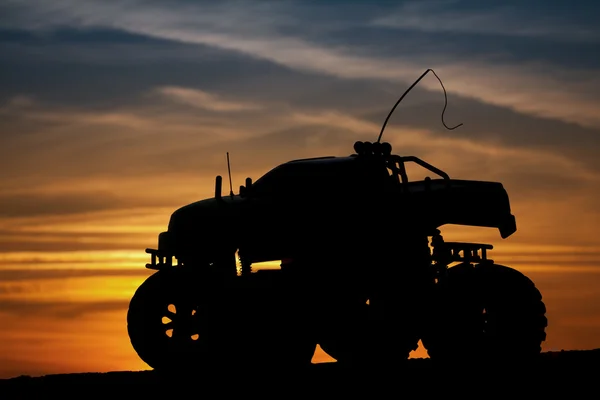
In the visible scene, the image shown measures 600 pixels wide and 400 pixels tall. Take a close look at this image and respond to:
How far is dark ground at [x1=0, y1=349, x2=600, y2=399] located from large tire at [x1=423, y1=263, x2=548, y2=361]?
219 mm

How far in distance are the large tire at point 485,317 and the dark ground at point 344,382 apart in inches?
8.6

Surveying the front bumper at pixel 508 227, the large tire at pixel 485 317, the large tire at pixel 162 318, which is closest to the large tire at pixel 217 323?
the large tire at pixel 162 318

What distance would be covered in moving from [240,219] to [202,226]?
0.58 meters

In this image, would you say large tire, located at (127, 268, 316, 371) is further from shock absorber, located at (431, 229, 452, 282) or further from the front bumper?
the front bumper

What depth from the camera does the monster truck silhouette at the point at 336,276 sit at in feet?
52.2

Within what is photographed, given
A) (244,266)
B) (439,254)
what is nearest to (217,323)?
(244,266)

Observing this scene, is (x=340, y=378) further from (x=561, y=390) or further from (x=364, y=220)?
(x=561, y=390)

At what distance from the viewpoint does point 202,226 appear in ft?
53.0

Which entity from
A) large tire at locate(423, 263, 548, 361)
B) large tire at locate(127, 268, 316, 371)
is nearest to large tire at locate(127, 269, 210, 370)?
large tire at locate(127, 268, 316, 371)

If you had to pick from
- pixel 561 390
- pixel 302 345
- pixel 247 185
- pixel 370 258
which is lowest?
pixel 561 390

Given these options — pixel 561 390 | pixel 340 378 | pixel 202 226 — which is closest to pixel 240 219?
pixel 202 226

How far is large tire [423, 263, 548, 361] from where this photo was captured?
16703 millimetres

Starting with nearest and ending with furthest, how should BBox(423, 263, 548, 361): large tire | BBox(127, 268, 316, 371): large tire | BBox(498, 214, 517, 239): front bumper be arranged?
1. BBox(127, 268, 316, 371): large tire
2. BBox(423, 263, 548, 361): large tire
3. BBox(498, 214, 517, 239): front bumper

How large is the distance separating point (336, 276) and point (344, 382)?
4.92 feet
